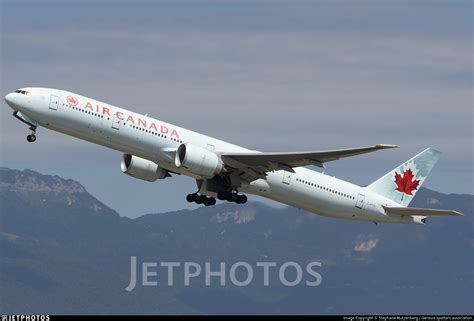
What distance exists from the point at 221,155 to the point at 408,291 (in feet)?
359

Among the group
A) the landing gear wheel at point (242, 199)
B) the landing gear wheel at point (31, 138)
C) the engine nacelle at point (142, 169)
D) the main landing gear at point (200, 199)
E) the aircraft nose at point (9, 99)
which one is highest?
the aircraft nose at point (9, 99)

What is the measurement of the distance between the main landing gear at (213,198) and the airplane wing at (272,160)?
1310 millimetres

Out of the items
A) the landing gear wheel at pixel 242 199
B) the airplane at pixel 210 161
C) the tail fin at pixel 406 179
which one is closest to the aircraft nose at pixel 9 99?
the airplane at pixel 210 161

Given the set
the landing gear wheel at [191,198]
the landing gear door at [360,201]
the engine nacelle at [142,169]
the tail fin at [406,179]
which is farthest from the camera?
the tail fin at [406,179]

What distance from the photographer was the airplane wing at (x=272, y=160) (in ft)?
209

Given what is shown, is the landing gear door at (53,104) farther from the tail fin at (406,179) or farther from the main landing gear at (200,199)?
the tail fin at (406,179)

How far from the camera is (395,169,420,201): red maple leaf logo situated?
251ft

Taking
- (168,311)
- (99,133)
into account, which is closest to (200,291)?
(168,311)

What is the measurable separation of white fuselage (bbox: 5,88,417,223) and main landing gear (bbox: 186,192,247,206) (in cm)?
Answer: 82

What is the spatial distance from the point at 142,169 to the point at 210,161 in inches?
253

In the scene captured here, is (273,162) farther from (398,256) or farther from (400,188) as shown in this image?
(398,256)

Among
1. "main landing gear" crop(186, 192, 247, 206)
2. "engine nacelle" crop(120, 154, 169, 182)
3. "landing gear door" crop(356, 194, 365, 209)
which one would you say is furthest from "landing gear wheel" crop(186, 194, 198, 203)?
"landing gear door" crop(356, 194, 365, 209)

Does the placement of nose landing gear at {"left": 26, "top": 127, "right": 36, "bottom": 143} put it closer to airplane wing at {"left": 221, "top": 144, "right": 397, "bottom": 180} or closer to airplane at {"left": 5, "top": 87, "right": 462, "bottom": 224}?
airplane at {"left": 5, "top": 87, "right": 462, "bottom": 224}

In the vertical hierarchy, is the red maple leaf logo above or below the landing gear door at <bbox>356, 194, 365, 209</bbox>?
above
